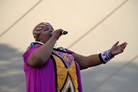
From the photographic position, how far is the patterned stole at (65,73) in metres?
2.30

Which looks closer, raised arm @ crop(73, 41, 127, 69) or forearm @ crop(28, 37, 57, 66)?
forearm @ crop(28, 37, 57, 66)

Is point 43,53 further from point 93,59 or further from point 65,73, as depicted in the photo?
point 93,59

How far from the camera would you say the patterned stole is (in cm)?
230

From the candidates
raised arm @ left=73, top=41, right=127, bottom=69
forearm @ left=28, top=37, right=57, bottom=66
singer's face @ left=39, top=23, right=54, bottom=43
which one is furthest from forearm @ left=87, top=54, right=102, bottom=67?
forearm @ left=28, top=37, right=57, bottom=66

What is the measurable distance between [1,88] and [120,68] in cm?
128

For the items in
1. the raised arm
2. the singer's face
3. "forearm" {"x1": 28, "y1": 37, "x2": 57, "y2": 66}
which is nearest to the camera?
"forearm" {"x1": 28, "y1": 37, "x2": 57, "y2": 66}

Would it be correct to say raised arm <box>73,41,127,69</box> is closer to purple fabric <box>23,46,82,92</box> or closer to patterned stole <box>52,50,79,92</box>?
patterned stole <box>52,50,79,92</box>

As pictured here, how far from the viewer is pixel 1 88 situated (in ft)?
15.0

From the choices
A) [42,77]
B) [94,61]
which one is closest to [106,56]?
[94,61]

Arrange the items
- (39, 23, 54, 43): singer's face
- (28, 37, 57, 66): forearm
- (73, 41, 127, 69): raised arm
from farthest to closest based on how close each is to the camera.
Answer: (73, 41, 127, 69): raised arm
(39, 23, 54, 43): singer's face
(28, 37, 57, 66): forearm

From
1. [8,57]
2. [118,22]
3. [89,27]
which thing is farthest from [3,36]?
[118,22]

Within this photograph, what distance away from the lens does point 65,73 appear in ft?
7.62

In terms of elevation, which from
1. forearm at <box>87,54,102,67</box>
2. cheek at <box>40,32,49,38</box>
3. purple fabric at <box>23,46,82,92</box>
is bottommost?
purple fabric at <box>23,46,82,92</box>

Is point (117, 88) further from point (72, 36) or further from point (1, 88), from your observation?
point (1, 88)
